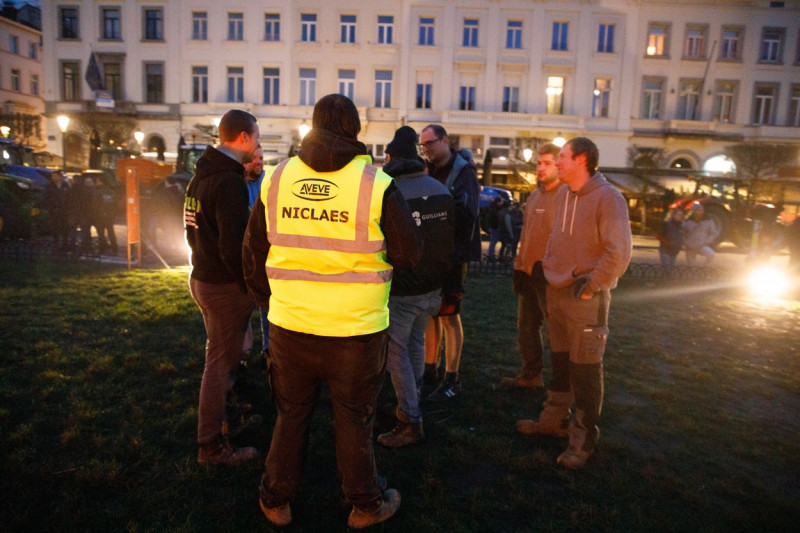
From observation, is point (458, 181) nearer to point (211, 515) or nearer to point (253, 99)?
point (211, 515)

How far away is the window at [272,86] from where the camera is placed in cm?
3281

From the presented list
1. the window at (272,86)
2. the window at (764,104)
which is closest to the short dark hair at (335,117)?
the window at (272,86)

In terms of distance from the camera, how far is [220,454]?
3289 millimetres

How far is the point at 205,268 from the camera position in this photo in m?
3.16

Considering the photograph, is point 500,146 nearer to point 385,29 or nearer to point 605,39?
point 605,39

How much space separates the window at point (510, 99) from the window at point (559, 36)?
11.0 ft

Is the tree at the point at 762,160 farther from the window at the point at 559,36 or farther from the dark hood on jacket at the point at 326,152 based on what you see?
the dark hood on jacket at the point at 326,152

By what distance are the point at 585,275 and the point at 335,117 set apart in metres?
1.90

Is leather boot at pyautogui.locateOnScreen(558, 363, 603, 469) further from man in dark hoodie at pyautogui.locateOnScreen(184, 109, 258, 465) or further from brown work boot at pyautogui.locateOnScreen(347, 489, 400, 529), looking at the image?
man in dark hoodie at pyautogui.locateOnScreen(184, 109, 258, 465)

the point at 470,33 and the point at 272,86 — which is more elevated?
the point at 470,33

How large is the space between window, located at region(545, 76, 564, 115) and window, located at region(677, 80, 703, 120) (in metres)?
7.30

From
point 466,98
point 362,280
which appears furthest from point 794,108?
point 362,280

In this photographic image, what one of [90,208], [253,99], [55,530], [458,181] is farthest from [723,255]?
[253,99]

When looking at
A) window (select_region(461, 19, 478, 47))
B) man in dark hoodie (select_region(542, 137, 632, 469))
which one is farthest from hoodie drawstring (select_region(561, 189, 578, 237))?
window (select_region(461, 19, 478, 47))
